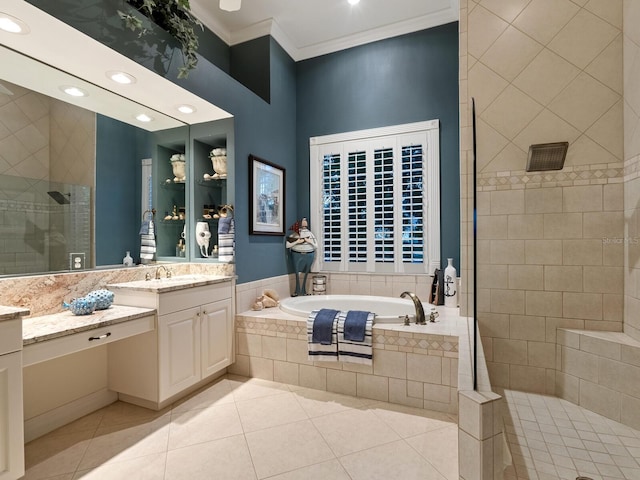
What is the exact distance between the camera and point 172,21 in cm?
221

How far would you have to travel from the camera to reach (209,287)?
8.59ft

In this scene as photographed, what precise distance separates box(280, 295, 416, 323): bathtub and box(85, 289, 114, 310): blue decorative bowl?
137 centimetres

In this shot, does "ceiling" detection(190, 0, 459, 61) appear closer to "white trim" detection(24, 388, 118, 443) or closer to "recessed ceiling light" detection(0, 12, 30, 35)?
"recessed ceiling light" detection(0, 12, 30, 35)

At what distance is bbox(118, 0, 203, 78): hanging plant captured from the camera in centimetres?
196

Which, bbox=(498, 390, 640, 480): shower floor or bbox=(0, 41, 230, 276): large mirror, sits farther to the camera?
bbox=(0, 41, 230, 276): large mirror

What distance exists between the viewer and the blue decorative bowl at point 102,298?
210 centimetres

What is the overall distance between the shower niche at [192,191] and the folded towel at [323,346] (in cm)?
110

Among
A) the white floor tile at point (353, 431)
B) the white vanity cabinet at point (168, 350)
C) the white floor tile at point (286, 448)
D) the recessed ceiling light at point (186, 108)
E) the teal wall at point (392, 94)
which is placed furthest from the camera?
the teal wall at point (392, 94)

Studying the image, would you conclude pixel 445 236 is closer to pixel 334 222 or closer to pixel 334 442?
pixel 334 222

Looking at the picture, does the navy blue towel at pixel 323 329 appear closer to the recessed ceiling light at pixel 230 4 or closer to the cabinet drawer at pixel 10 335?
the cabinet drawer at pixel 10 335

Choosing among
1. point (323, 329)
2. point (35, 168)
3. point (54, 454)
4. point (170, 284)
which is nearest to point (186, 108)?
point (35, 168)

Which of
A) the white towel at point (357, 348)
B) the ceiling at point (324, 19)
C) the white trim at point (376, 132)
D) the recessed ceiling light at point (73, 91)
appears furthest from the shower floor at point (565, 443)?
the ceiling at point (324, 19)

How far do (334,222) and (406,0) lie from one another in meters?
2.33

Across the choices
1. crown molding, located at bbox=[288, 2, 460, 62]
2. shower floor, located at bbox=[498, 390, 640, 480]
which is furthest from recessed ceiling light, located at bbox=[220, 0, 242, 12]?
shower floor, located at bbox=[498, 390, 640, 480]
